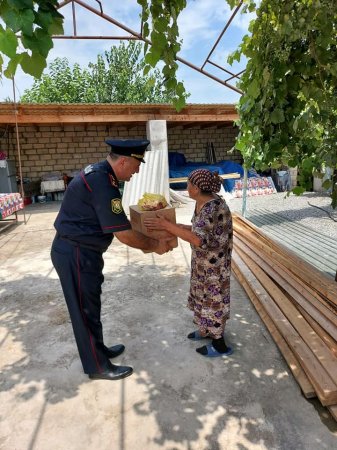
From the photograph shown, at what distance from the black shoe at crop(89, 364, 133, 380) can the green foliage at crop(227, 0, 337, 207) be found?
2437 millimetres

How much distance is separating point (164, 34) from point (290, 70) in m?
1.14

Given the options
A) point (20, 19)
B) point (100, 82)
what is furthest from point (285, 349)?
point (100, 82)

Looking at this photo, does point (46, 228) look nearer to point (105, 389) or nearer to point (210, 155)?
point (105, 389)

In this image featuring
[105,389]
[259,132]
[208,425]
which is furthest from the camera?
[259,132]

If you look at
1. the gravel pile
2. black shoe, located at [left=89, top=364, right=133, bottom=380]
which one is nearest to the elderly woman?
black shoe, located at [left=89, top=364, right=133, bottom=380]

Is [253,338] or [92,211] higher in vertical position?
[92,211]

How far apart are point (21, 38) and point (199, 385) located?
268cm

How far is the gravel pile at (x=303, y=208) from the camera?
321 inches

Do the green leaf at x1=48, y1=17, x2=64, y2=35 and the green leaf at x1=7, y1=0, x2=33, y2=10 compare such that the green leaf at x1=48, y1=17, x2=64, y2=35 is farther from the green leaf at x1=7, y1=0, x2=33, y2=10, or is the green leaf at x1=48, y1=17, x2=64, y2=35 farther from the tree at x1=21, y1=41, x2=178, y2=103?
the tree at x1=21, y1=41, x2=178, y2=103

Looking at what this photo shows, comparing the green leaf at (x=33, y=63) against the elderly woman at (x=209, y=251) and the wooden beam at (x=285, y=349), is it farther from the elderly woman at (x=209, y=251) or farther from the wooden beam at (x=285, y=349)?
the wooden beam at (x=285, y=349)

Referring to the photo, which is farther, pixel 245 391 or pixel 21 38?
pixel 245 391

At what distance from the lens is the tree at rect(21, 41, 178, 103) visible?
31.8 metres

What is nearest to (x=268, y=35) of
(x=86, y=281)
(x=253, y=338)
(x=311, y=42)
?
(x=311, y=42)

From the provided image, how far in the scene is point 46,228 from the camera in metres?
9.25
